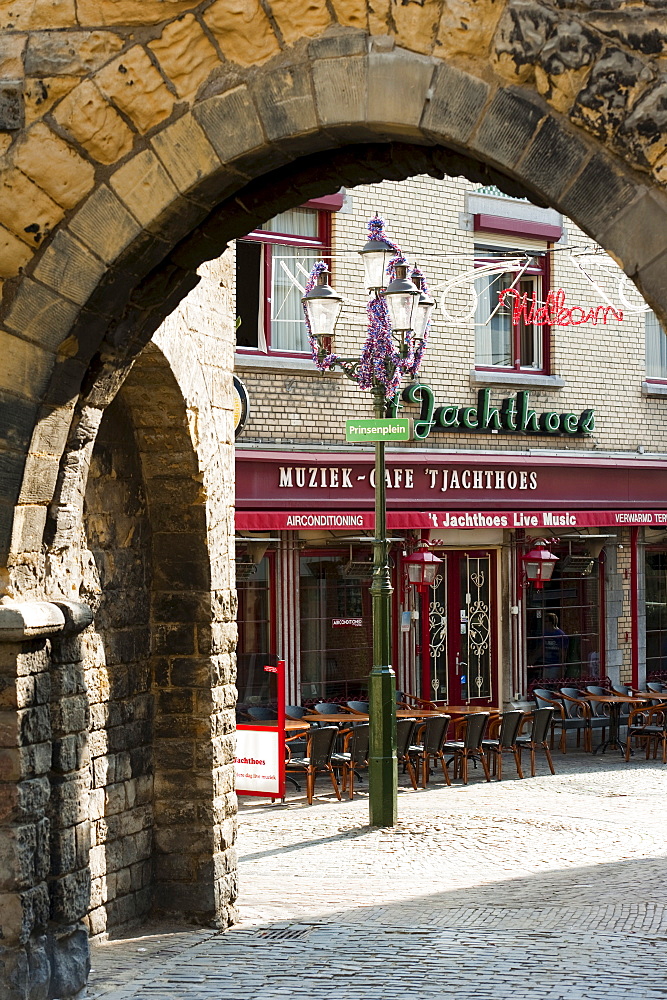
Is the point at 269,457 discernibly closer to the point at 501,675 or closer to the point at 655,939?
the point at 501,675

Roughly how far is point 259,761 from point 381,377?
363 centimetres

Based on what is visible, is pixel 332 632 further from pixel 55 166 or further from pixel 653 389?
pixel 55 166

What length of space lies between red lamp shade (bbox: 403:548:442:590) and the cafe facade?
62cm

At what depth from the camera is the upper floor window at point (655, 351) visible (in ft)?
69.3

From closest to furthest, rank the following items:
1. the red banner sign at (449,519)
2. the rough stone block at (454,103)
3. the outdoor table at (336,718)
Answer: the rough stone block at (454,103) < the outdoor table at (336,718) < the red banner sign at (449,519)

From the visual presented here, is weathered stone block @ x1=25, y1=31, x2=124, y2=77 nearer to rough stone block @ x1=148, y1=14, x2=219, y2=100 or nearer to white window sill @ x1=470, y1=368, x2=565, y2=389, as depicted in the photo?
rough stone block @ x1=148, y1=14, x2=219, y2=100

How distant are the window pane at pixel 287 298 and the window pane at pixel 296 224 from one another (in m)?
0.19

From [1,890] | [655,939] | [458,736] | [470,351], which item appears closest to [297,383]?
[470,351]


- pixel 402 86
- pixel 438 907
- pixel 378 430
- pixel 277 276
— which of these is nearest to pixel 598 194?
pixel 402 86

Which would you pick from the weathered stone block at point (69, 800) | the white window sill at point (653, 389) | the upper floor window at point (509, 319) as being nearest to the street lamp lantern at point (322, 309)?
the weathered stone block at point (69, 800)

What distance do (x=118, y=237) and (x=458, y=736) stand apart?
1175 centimetres

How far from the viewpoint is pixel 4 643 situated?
22.3 ft

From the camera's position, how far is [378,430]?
475 inches

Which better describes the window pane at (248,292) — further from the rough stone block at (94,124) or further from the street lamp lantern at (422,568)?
the rough stone block at (94,124)
